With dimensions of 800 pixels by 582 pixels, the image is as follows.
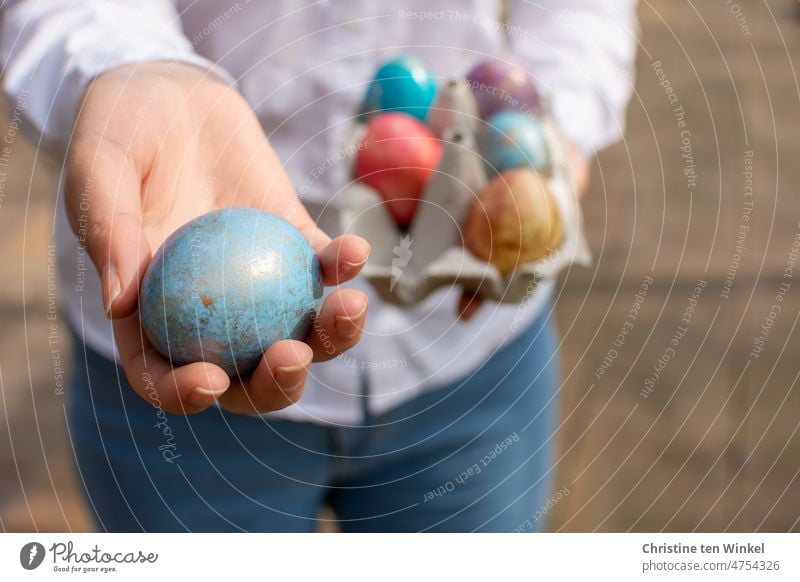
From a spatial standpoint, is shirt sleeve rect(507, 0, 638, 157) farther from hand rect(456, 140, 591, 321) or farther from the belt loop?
the belt loop

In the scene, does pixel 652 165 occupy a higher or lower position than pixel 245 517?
lower

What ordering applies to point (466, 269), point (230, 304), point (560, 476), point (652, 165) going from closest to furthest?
point (230, 304) → point (466, 269) → point (560, 476) → point (652, 165)

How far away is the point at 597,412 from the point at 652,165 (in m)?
0.81

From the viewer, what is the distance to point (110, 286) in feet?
1.93

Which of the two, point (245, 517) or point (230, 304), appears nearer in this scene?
point (230, 304)

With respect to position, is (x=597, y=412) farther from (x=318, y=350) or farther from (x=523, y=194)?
(x=318, y=350)

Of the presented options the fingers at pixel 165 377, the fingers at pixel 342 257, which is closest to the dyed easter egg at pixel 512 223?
the fingers at pixel 342 257

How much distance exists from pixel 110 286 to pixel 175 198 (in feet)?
0.41

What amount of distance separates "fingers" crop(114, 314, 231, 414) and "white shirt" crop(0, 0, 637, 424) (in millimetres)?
158

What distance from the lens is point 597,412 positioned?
5.12 ft

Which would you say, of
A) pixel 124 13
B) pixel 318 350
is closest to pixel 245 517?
pixel 318 350

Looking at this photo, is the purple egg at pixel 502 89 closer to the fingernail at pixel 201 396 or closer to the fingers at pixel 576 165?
the fingers at pixel 576 165

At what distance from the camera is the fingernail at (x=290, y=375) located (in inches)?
22.2

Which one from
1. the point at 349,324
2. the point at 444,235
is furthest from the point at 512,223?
the point at 349,324
